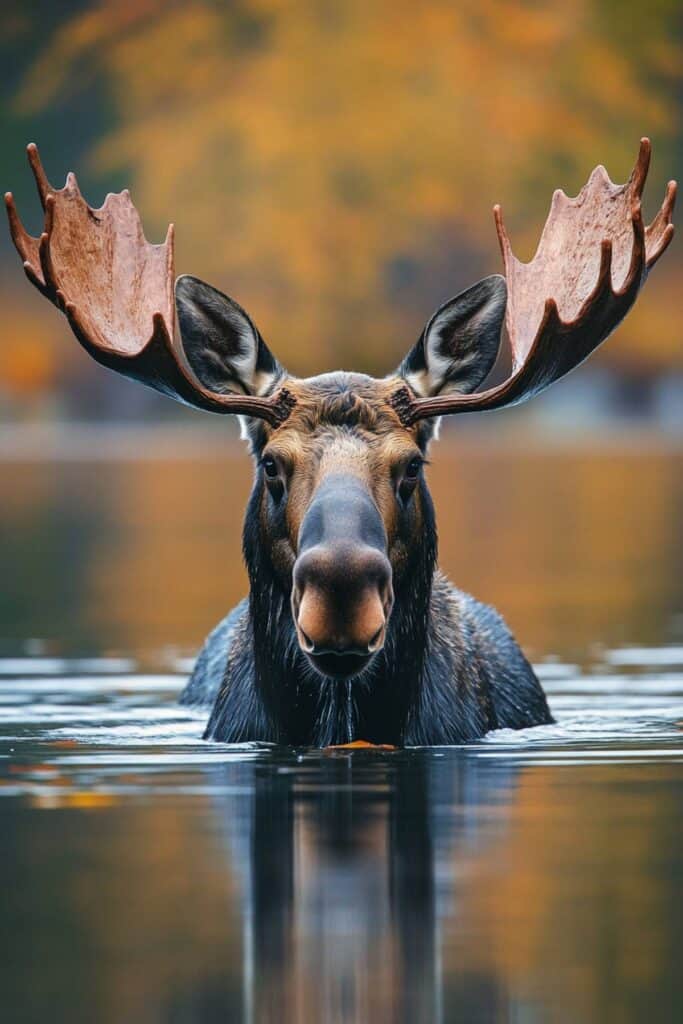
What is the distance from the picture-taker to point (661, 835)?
8.48 meters

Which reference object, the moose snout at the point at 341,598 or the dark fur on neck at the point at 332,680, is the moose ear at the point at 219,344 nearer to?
the dark fur on neck at the point at 332,680

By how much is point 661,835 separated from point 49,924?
2.27 metres

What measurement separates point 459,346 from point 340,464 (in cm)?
135

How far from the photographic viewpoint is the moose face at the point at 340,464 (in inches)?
365

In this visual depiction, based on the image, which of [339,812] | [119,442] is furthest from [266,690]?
[119,442]

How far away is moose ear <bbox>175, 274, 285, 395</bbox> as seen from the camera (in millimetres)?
11062

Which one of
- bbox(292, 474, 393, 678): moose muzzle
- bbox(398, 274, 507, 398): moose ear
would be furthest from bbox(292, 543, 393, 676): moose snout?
bbox(398, 274, 507, 398): moose ear

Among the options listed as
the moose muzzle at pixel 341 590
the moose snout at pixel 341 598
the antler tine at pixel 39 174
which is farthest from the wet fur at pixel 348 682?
the antler tine at pixel 39 174

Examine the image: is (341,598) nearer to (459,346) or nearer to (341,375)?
(341,375)

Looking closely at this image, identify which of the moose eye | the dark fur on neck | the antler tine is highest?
the antler tine

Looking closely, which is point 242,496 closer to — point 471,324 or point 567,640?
point 567,640

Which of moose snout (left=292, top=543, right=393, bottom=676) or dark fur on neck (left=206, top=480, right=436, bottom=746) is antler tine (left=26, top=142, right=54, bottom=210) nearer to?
dark fur on neck (left=206, top=480, right=436, bottom=746)

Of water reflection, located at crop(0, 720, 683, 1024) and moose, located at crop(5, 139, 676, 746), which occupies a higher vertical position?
moose, located at crop(5, 139, 676, 746)

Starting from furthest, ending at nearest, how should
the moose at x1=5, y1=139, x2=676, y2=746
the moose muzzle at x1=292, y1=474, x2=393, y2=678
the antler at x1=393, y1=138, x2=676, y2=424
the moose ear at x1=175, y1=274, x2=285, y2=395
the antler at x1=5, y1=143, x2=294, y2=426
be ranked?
the moose ear at x1=175, y1=274, x2=285, y2=395 < the antler at x1=5, y1=143, x2=294, y2=426 < the antler at x1=393, y1=138, x2=676, y2=424 < the moose at x1=5, y1=139, x2=676, y2=746 < the moose muzzle at x1=292, y1=474, x2=393, y2=678
